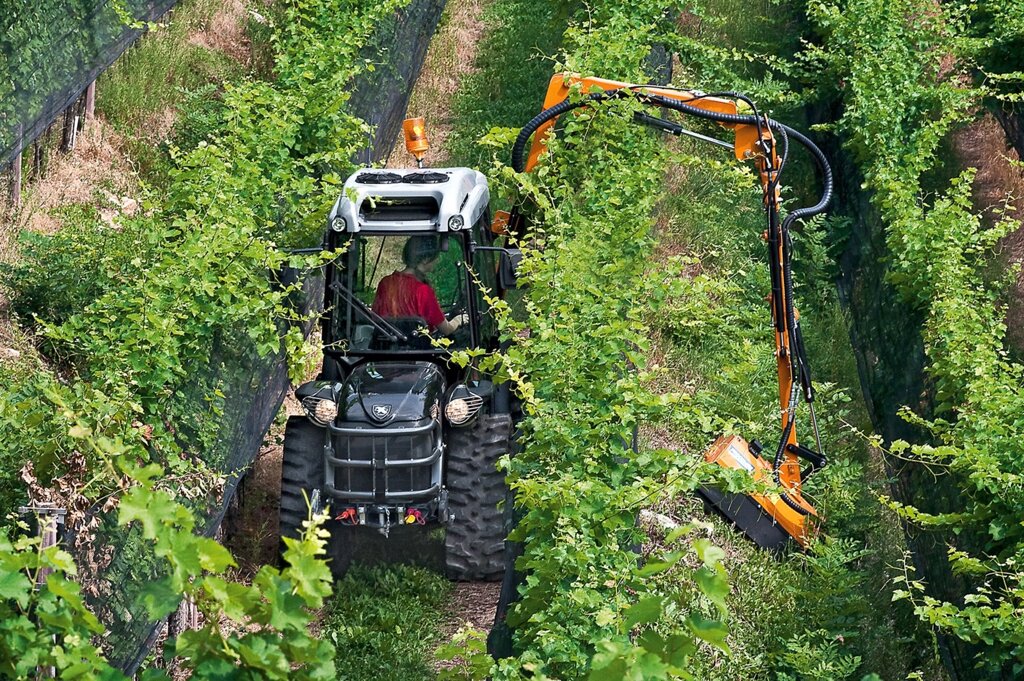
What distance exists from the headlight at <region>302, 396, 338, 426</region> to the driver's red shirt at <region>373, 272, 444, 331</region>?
679 mm

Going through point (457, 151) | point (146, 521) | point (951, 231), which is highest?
point (146, 521)

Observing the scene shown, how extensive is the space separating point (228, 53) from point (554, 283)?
9.98 metres

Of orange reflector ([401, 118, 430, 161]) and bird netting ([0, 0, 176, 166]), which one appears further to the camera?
orange reflector ([401, 118, 430, 161])

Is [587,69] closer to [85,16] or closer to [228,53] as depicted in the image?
[85,16]

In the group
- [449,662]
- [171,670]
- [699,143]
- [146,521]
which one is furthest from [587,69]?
[146,521]

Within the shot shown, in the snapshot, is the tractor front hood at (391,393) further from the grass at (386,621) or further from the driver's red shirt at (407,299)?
the grass at (386,621)

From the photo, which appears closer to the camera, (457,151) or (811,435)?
(811,435)

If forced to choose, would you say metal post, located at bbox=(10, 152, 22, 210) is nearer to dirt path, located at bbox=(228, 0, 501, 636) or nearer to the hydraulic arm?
dirt path, located at bbox=(228, 0, 501, 636)

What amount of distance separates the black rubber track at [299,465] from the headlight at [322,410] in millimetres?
145

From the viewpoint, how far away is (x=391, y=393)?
8953 millimetres

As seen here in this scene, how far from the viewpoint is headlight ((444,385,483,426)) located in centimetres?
911

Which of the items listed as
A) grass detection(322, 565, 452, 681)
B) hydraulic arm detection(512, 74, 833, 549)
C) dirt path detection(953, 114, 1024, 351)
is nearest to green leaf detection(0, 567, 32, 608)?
grass detection(322, 565, 452, 681)

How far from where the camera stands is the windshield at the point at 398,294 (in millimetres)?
9180

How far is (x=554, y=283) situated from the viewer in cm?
842
